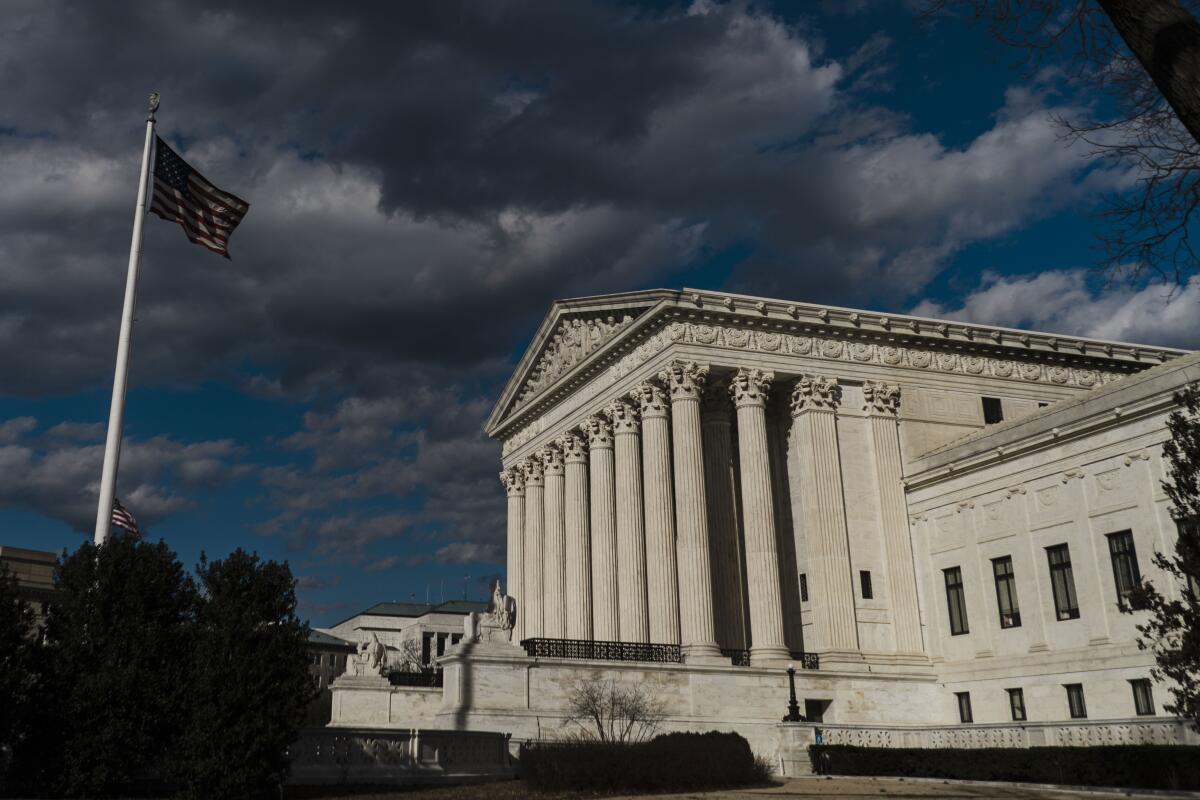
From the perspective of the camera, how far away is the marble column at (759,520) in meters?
43.5

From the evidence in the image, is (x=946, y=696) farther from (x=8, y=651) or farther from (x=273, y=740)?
(x=8, y=651)

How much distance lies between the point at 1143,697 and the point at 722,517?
1942 cm

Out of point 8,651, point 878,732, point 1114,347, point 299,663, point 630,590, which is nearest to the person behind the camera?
point 8,651

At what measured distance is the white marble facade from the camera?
3934 centimetres

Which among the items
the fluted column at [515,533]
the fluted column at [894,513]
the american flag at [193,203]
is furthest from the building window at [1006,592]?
the american flag at [193,203]

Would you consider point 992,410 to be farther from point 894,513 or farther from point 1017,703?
point 1017,703

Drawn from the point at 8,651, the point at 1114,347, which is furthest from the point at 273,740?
the point at 1114,347

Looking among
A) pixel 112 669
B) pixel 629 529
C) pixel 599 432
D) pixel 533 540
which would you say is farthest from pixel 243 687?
pixel 533 540

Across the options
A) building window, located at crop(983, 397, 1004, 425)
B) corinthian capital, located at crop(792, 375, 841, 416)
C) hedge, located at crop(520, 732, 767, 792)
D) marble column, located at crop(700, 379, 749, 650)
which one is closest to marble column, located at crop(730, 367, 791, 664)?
corinthian capital, located at crop(792, 375, 841, 416)

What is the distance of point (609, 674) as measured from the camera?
1565 inches

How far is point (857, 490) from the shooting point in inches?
1884

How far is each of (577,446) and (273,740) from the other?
117 feet

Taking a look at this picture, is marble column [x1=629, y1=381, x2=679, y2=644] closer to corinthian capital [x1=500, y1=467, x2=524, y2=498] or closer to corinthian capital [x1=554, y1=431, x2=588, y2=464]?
corinthian capital [x1=554, y1=431, x2=588, y2=464]

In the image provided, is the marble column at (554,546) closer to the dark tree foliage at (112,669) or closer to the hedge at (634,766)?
the hedge at (634,766)
